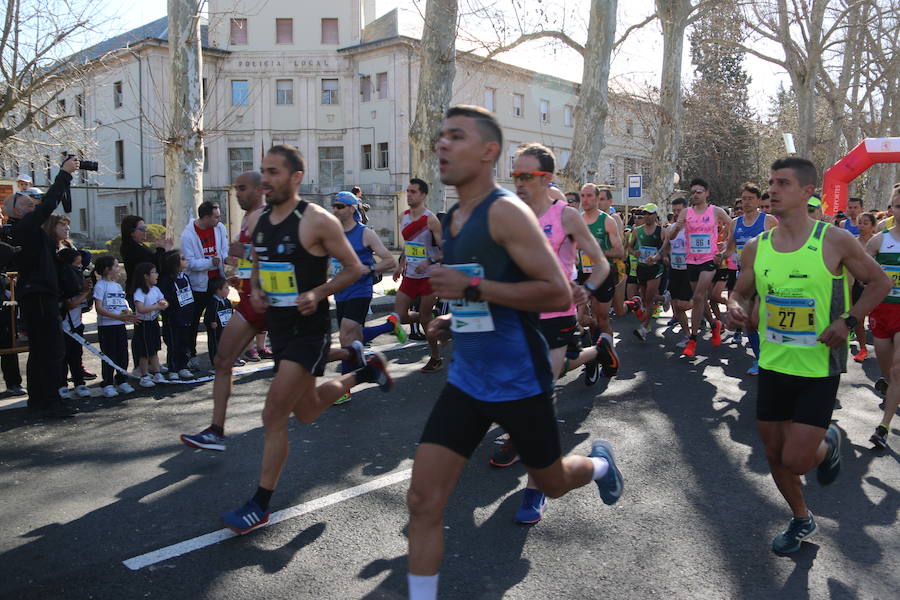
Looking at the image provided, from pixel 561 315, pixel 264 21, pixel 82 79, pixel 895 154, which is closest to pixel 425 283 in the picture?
pixel 561 315

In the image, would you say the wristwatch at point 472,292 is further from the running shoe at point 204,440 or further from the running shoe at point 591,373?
the running shoe at point 591,373

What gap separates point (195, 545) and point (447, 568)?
1322 mm

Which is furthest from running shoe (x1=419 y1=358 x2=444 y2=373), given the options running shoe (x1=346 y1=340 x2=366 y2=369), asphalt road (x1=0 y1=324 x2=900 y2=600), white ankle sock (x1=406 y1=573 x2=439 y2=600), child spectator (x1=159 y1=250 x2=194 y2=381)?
white ankle sock (x1=406 y1=573 x2=439 y2=600)

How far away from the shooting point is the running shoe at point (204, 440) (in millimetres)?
4713

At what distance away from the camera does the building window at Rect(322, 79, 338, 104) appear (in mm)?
42031

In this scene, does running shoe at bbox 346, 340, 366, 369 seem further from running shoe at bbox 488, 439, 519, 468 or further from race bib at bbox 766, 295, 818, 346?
race bib at bbox 766, 295, 818, 346

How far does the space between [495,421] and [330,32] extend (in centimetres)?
4296

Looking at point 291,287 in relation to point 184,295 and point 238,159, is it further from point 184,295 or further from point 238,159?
point 238,159

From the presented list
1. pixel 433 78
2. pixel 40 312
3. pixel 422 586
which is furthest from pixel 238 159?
pixel 422 586

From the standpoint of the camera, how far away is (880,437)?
5715 mm

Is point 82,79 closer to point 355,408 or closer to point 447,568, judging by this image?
point 355,408

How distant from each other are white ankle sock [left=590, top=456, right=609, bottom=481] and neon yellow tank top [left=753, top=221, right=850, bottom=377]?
3.49 feet

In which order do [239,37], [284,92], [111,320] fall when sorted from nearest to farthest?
[111,320]
[239,37]
[284,92]

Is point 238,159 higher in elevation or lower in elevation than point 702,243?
higher
